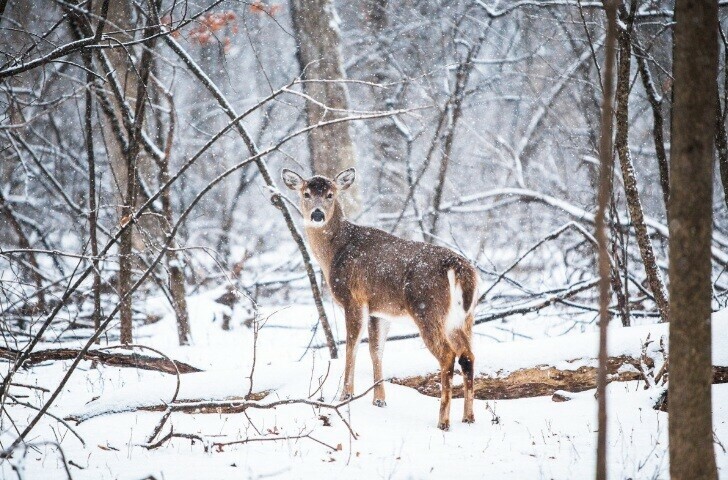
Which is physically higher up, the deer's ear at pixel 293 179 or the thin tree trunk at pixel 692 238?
the deer's ear at pixel 293 179

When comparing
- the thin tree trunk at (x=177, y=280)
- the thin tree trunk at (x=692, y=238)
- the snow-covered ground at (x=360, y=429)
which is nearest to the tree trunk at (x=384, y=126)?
the thin tree trunk at (x=177, y=280)

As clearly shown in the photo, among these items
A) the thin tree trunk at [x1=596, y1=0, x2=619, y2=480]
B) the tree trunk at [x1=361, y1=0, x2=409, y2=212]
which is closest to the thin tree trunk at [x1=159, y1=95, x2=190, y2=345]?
the thin tree trunk at [x1=596, y1=0, x2=619, y2=480]

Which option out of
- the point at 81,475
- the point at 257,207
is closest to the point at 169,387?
the point at 81,475

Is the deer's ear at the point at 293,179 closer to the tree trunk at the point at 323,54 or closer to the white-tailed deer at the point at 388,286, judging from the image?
the white-tailed deer at the point at 388,286

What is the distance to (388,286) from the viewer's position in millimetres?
5246

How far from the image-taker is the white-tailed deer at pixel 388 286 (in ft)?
15.8

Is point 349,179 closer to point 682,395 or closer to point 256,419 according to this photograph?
point 256,419

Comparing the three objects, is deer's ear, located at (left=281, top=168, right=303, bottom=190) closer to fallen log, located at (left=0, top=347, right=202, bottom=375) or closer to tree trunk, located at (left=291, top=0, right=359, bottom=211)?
fallen log, located at (left=0, top=347, right=202, bottom=375)

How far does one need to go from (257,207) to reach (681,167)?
25.4 meters

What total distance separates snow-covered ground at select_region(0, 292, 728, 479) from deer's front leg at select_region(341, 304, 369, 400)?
165 mm

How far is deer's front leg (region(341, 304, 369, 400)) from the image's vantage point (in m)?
5.27

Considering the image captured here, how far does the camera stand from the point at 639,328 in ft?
17.4

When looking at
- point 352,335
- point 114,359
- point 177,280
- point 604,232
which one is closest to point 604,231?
point 604,232

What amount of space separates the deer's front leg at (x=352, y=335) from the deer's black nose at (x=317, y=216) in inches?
41.6
